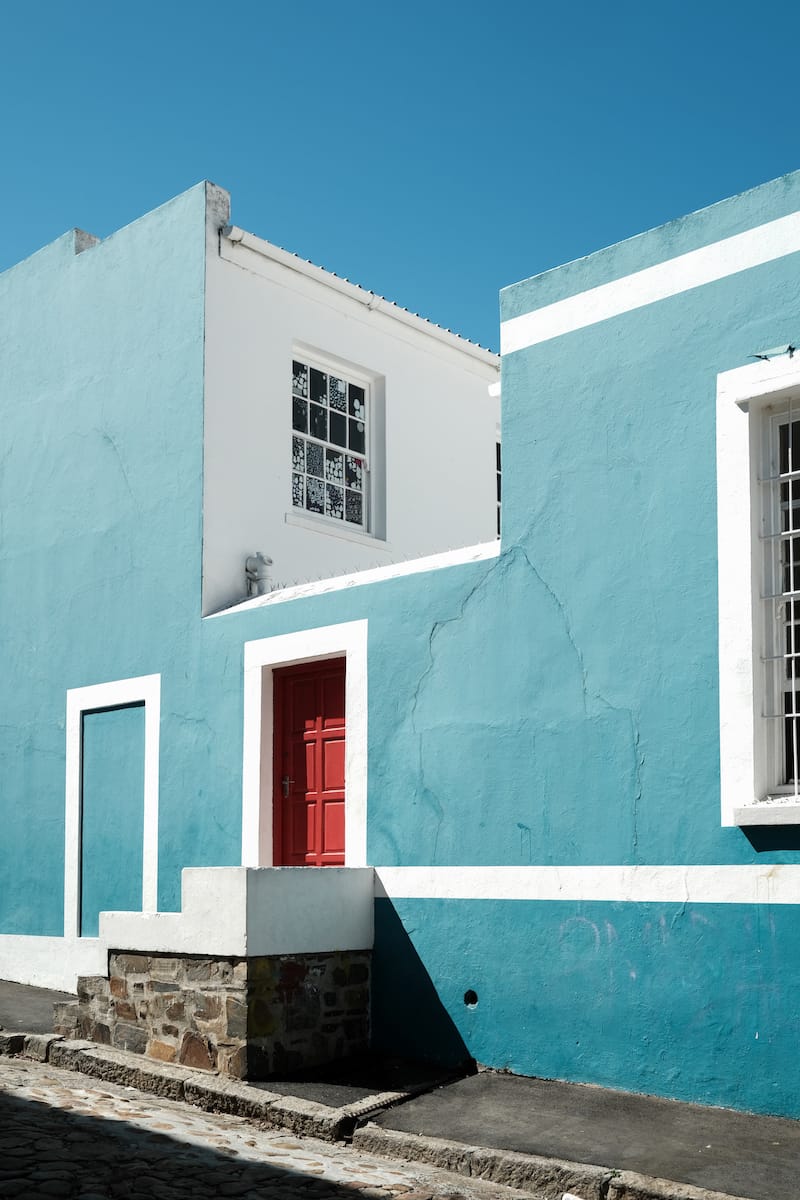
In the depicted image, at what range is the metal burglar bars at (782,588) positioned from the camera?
6809 mm

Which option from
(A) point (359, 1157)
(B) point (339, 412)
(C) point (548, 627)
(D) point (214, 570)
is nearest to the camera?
(A) point (359, 1157)

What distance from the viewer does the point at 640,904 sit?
7.08 metres

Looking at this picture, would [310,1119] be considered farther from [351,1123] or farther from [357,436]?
[357,436]

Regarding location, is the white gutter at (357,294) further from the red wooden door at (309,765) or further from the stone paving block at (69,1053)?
the stone paving block at (69,1053)

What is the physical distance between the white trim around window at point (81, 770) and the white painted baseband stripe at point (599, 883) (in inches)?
98.7

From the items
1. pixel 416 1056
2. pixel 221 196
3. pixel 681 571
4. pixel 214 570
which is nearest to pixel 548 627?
pixel 681 571

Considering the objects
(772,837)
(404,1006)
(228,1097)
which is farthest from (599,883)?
(228,1097)

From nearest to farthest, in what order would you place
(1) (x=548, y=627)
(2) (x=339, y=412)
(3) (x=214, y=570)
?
(1) (x=548, y=627), (3) (x=214, y=570), (2) (x=339, y=412)

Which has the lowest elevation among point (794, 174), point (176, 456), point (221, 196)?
point (176, 456)

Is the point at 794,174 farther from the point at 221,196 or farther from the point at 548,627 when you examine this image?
the point at 221,196

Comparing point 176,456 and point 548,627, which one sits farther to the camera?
point 176,456

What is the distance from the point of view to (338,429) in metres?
11.7

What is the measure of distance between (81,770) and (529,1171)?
6.21 meters

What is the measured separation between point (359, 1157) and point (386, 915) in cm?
194
